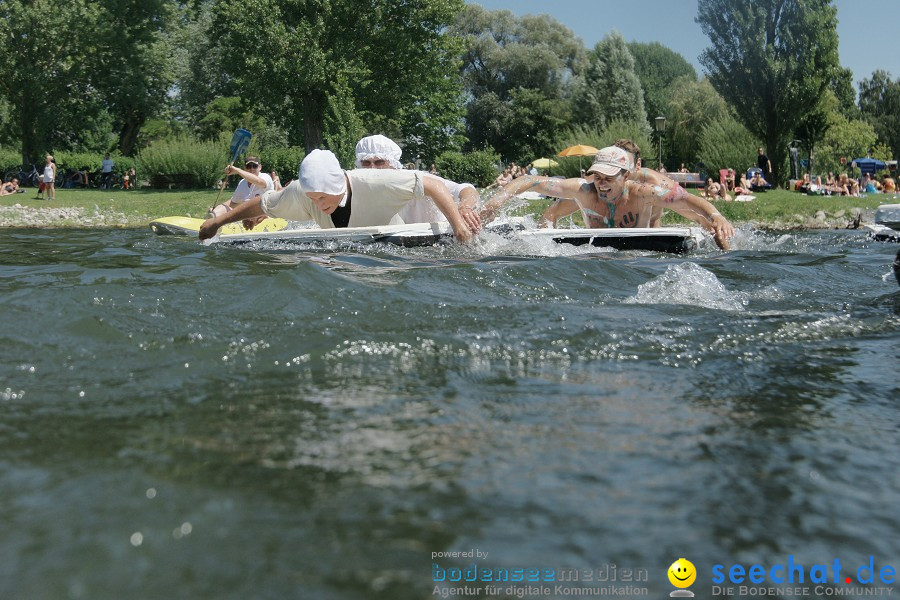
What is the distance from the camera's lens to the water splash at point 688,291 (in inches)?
195

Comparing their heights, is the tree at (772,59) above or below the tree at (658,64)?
below

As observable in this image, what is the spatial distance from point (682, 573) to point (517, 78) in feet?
209

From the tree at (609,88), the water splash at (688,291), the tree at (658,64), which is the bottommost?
the water splash at (688,291)

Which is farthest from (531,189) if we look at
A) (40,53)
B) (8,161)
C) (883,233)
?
(8,161)

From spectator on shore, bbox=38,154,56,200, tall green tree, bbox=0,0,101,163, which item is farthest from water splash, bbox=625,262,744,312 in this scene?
tall green tree, bbox=0,0,101,163

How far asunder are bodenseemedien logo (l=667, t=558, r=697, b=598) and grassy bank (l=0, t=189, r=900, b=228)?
18.8m

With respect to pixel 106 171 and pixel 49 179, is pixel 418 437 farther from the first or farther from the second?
pixel 106 171

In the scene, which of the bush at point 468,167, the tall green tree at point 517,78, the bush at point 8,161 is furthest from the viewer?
the tall green tree at point 517,78

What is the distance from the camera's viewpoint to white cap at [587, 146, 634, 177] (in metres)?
7.95

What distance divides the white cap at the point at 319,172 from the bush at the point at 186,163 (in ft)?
82.2

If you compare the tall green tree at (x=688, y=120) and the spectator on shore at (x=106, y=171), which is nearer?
the spectator on shore at (x=106, y=171)

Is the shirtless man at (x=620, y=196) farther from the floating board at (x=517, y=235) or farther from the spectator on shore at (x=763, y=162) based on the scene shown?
the spectator on shore at (x=763, y=162)

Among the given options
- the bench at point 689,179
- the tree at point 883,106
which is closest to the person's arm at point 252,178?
the bench at point 689,179

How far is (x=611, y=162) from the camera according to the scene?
7957 mm
